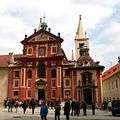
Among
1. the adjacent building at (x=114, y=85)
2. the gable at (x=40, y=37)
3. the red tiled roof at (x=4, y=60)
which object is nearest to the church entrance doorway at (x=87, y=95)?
the adjacent building at (x=114, y=85)

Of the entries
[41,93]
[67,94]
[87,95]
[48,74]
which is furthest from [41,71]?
[87,95]

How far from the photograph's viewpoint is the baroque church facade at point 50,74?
51.4m

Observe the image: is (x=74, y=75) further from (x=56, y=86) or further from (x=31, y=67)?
(x=31, y=67)

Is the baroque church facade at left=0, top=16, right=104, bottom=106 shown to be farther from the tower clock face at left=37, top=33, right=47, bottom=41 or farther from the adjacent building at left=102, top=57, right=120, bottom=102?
the adjacent building at left=102, top=57, right=120, bottom=102

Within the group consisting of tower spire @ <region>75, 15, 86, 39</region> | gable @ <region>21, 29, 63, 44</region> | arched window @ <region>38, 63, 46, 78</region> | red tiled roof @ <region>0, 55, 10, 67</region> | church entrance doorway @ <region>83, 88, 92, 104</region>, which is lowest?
church entrance doorway @ <region>83, 88, 92, 104</region>

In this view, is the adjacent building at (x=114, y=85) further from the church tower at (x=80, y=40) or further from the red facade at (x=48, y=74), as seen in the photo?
the church tower at (x=80, y=40)

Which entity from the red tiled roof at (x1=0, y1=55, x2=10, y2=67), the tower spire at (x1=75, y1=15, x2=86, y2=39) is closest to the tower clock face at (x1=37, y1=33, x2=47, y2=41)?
the red tiled roof at (x1=0, y1=55, x2=10, y2=67)

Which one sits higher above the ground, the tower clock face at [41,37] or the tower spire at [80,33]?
the tower spire at [80,33]

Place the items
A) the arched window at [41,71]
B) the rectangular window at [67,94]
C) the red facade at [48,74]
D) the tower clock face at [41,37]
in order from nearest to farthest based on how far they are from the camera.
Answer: the red facade at [48,74], the rectangular window at [67,94], the arched window at [41,71], the tower clock face at [41,37]

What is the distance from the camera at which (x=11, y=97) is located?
53594 mm

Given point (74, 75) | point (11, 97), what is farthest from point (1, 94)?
point (74, 75)

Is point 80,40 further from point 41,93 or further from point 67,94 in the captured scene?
point 41,93

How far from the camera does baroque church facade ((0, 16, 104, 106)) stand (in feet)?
169

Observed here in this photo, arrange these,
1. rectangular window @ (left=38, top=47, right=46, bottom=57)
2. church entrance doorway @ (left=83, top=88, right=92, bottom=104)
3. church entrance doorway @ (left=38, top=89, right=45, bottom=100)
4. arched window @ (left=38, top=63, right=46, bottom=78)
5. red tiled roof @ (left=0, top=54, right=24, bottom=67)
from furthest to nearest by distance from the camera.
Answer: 1. red tiled roof @ (left=0, top=54, right=24, bottom=67)
2. rectangular window @ (left=38, top=47, right=46, bottom=57)
3. arched window @ (left=38, top=63, right=46, bottom=78)
4. church entrance doorway @ (left=38, top=89, right=45, bottom=100)
5. church entrance doorway @ (left=83, top=88, right=92, bottom=104)
